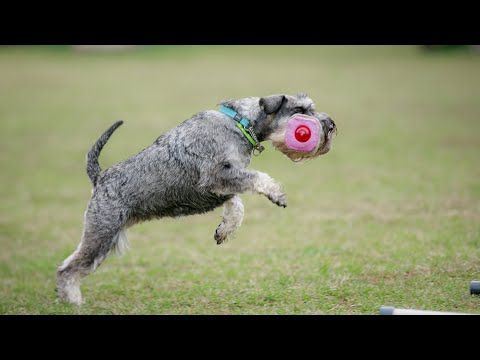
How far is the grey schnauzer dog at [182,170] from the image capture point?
6570 millimetres

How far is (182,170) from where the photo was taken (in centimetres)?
662

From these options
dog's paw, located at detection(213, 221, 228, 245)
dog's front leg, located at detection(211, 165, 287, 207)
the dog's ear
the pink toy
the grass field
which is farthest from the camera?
the grass field

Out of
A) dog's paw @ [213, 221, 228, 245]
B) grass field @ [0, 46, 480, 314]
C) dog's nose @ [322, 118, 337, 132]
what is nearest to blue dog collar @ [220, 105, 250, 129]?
dog's nose @ [322, 118, 337, 132]

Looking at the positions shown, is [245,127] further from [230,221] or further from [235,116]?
[230,221]

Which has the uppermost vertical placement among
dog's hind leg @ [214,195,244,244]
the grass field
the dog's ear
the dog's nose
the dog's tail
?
the dog's ear

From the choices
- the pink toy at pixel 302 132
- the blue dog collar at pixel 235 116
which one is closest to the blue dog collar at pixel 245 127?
the blue dog collar at pixel 235 116

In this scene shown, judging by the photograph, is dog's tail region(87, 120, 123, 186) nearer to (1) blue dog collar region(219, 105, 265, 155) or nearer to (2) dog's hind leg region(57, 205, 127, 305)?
(2) dog's hind leg region(57, 205, 127, 305)

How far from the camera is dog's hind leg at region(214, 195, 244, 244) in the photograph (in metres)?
6.85

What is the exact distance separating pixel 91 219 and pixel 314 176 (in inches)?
311

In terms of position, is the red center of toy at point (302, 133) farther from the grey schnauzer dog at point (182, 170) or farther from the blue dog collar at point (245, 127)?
the blue dog collar at point (245, 127)

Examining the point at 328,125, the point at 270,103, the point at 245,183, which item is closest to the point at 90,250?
the point at 245,183
